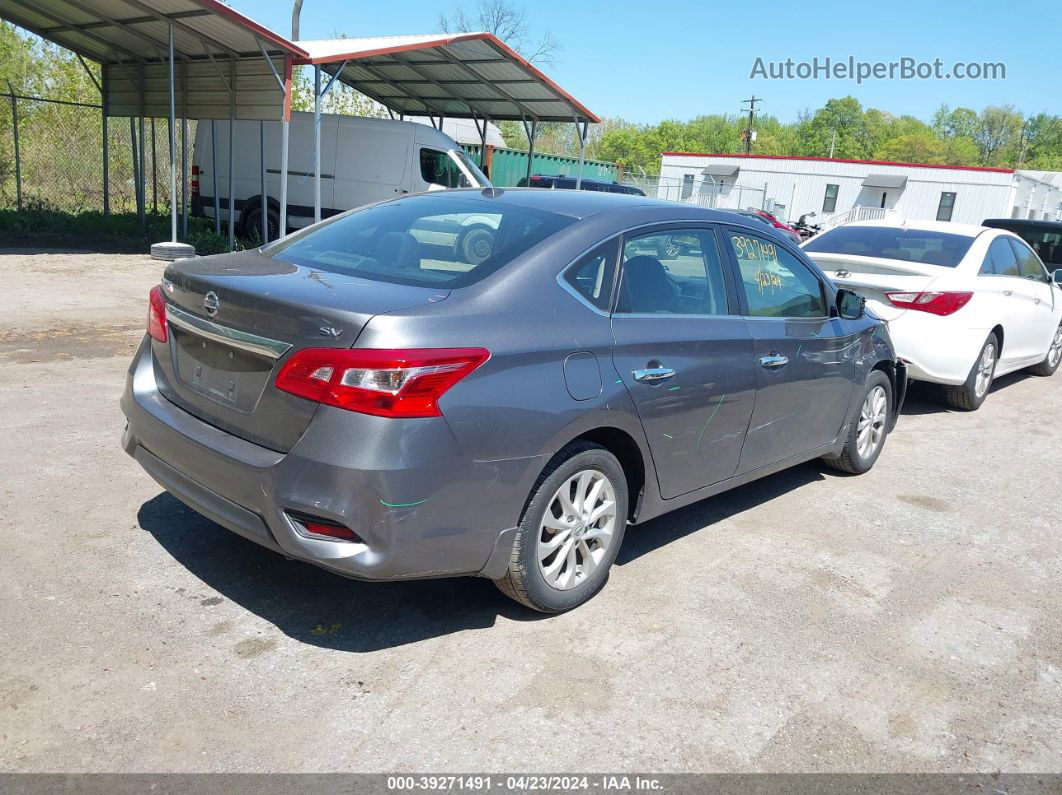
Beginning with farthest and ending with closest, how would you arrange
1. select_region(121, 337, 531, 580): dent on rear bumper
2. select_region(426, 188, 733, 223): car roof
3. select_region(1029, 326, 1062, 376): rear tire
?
select_region(1029, 326, 1062, 376): rear tire, select_region(426, 188, 733, 223): car roof, select_region(121, 337, 531, 580): dent on rear bumper

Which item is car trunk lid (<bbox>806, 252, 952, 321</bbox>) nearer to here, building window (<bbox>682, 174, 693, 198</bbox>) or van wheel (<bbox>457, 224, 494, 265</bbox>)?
van wheel (<bbox>457, 224, 494, 265</bbox>)

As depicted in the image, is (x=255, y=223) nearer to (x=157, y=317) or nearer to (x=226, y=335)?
(x=157, y=317)

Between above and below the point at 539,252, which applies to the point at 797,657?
below

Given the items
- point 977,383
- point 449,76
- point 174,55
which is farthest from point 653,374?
point 449,76

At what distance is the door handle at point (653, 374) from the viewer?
3605 millimetres

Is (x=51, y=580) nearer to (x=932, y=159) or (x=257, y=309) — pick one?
(x=257, y=309)

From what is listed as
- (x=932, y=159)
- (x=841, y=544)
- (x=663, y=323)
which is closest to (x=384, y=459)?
(x=663, y=323)

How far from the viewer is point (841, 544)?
15.4 ft

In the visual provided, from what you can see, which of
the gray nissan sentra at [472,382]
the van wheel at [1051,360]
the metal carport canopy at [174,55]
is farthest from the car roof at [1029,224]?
the gray nissan sentra at [472,382]

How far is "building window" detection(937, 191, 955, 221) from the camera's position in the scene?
42875 mm

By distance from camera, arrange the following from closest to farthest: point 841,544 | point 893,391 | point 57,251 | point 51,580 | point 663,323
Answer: point 51,580, point 663,323, point 841,544, point 893,391, point 57,251

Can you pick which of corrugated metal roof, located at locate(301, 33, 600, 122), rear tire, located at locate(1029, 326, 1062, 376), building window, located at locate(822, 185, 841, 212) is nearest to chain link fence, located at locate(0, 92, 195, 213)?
corrugated metal roof, located at locate(301, 33, 600, 122)

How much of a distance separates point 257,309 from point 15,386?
4070mm

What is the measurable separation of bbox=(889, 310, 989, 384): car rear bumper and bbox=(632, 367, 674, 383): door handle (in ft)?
13.7
